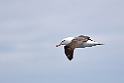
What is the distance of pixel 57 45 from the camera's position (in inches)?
2953

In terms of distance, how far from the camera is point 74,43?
68562mm

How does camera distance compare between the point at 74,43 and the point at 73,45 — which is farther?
the point at 74,43

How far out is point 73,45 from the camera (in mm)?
67750

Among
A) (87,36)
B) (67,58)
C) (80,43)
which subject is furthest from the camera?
(87,36)

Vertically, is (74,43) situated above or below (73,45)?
above

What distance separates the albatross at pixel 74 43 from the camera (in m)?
65.9

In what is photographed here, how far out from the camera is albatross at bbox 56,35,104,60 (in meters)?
65.9

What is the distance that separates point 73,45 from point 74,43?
0.85 metres

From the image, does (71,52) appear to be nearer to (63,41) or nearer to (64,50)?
(64,50)

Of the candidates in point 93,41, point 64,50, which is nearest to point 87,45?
point 93,41

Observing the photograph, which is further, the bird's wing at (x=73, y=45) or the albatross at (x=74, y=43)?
the albatross at (x=74, y=43)

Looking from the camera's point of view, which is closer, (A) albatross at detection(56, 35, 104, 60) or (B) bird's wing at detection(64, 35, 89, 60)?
(B) bird's wing at detection(64, 35, 89, 60)

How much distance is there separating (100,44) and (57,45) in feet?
26.1

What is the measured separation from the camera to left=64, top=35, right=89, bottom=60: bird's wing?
65.5 m
